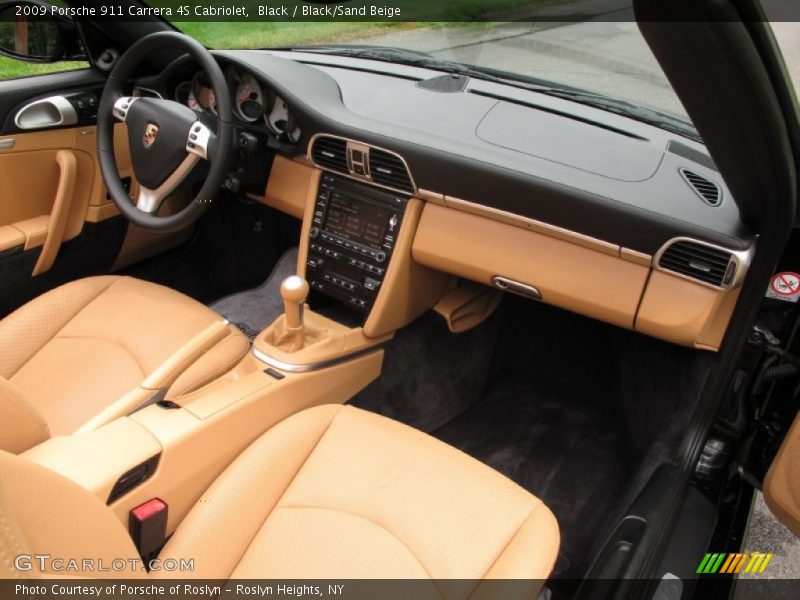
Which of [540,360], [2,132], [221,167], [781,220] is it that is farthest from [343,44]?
[781,220]

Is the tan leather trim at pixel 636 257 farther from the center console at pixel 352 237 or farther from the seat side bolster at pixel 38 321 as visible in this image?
the seat side bolster at pixel 38 321

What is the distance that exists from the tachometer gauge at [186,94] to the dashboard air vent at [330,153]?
539mm

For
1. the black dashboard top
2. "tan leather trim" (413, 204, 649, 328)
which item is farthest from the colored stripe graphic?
the black dashboard top

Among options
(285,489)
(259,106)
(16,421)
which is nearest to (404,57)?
(259,106)

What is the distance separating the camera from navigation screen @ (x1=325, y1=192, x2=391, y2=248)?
1987 millimetres

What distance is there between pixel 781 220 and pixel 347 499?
41.3 inches

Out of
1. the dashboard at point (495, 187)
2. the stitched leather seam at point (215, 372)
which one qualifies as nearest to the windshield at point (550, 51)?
the dashboard at point (495, 187)

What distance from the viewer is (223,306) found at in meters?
2.39

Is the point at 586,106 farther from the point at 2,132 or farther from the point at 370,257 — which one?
the point at 2,132

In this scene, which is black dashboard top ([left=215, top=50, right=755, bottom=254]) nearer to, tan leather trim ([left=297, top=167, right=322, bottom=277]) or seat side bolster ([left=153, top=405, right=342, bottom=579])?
tan leather trim ([left=297, top=167, right=322, bottom=277])

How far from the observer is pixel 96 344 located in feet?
6.11

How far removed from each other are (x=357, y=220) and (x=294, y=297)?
1.25 ft

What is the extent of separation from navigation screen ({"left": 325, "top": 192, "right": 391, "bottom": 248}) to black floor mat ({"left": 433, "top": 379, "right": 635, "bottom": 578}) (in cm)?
78

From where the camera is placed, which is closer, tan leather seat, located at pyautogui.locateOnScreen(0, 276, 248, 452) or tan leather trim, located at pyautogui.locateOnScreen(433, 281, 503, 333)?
tan leather seat, located at pyautogui.locateOnScreen(0, 276, 248, 452)
